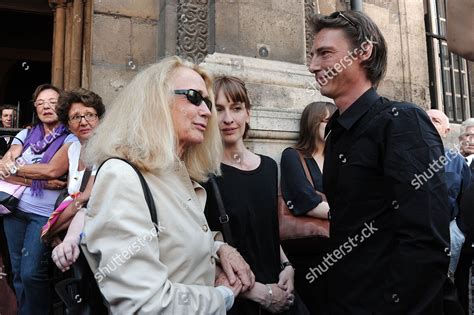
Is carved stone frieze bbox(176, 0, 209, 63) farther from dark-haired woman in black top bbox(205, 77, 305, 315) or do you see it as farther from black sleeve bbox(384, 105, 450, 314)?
black sleeve bbox(384, 105, 450, 314)

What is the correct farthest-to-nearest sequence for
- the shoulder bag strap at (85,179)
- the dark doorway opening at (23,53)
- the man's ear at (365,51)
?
the dark doorway opening at (23,53) < the shoulder bag strap at (85,179) < the man's ear at (365,51)

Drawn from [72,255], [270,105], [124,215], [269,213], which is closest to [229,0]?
[270,105]

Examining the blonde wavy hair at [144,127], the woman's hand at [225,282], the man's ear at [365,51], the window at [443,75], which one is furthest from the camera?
the window at [443,75]

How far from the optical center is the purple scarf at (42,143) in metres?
3.34

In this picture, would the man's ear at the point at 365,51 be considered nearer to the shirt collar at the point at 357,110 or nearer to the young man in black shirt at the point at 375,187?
the young man in black shirt at the point at 375,187

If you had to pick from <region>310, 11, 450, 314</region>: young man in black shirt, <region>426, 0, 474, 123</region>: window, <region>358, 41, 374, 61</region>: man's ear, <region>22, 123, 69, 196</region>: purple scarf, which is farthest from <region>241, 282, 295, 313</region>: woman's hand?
<region>426, 0, 474, 123</region>: window

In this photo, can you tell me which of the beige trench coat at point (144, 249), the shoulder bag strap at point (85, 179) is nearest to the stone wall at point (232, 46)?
the shoulder bag strap at point (85, 179)

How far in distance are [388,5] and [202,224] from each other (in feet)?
19.4

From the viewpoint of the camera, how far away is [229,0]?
4113 millimetres

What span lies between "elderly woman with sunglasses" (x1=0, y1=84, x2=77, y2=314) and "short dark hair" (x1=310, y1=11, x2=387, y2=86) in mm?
2100

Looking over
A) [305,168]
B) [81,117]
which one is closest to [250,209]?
[305,168]

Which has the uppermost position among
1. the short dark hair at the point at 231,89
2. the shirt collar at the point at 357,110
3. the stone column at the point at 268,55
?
the stone column at the point at 268,55

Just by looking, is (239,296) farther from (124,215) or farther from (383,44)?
(383,44)

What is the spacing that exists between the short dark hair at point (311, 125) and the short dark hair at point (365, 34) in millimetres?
1092
